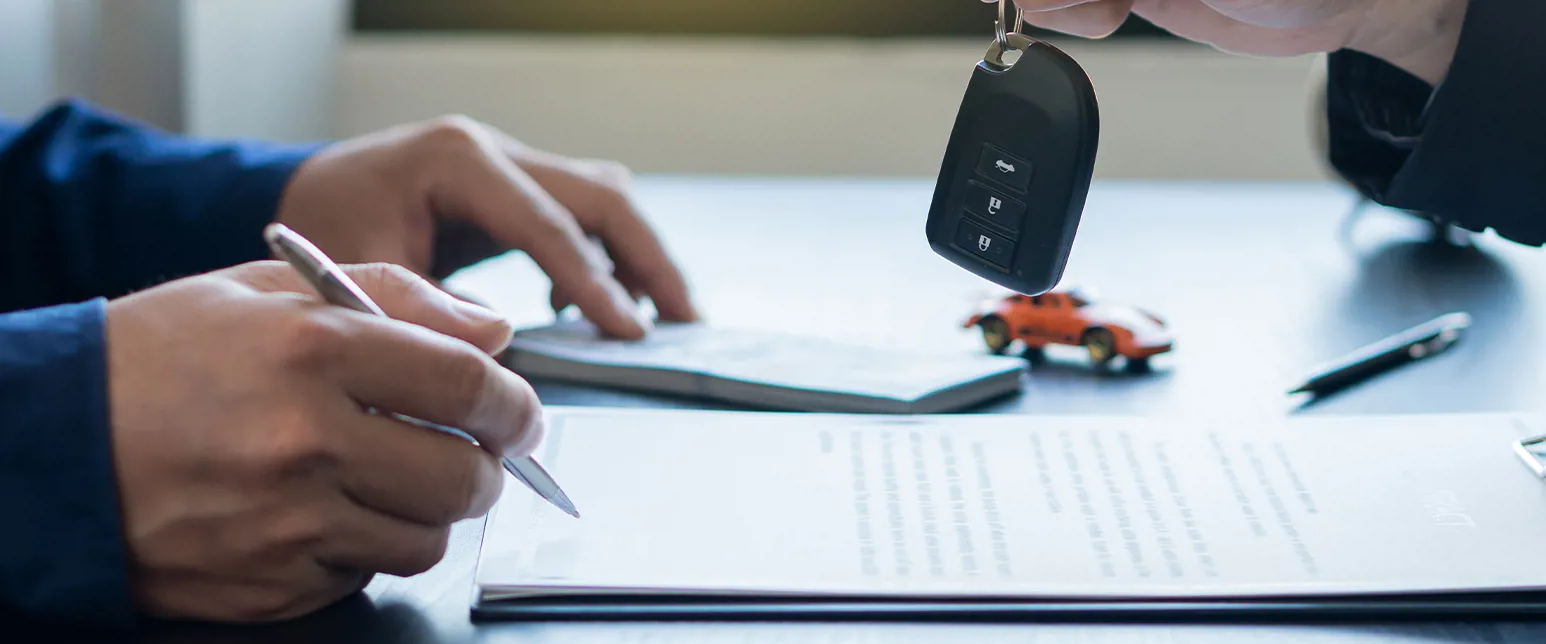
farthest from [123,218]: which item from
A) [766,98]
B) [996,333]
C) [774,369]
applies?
[766,98]

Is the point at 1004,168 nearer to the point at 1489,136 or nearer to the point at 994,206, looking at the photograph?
the point at 994,206

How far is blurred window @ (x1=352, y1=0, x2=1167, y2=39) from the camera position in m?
1.94

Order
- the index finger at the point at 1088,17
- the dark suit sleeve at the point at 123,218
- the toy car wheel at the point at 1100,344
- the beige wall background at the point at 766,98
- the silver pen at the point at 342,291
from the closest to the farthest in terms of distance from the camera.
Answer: the silver pen at the point at 342,291 < the index finger at the point at 1088,17 < the toy car wheel at the point at 1100,344 < the dark suit sleeve at the point at 123,218 < the beige wall background at the point at 766,98

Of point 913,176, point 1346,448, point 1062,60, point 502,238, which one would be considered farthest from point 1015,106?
point 913,176

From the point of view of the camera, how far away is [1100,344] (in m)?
0.80

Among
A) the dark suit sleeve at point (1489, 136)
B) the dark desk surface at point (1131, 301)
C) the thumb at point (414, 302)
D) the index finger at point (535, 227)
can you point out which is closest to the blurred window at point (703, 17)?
the dark desk surface at point (1131, 301)

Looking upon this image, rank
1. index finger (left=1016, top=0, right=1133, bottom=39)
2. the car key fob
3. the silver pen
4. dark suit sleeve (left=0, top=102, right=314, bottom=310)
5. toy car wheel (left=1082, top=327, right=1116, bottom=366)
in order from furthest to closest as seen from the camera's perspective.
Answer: dark suit sleeve (left=0, top=102, right=314, bottom=310) < toy car wheel (left=1082, top=327, right=1116, bottom=366) < index finger (left=1016, top=0, right=1133, bottom=39) < the car key fob < the silver pen

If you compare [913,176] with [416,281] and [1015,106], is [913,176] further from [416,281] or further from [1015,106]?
[416,281]

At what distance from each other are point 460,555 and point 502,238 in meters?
0.33

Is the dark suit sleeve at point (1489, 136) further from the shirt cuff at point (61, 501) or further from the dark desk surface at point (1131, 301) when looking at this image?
the shirt cuff at point (61, 501)

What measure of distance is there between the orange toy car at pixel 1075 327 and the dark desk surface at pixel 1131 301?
0.02 meters

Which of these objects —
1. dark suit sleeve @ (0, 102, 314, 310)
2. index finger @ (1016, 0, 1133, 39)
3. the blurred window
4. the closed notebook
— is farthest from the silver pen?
the blurred window

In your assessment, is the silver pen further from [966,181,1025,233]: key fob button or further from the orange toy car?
the orange toy car

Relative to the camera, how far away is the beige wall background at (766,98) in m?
1.86
